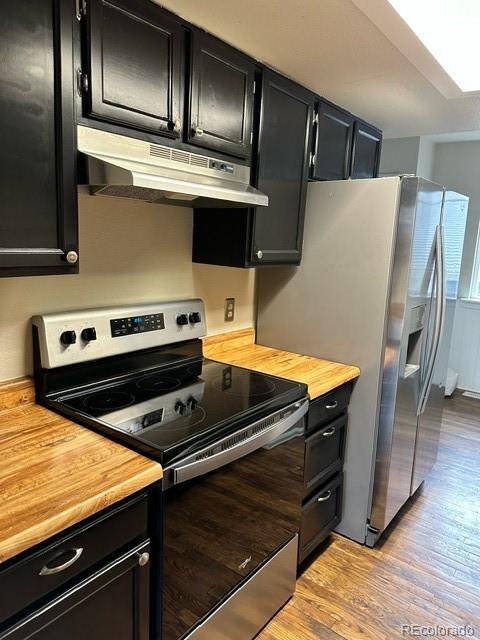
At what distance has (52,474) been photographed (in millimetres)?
1118

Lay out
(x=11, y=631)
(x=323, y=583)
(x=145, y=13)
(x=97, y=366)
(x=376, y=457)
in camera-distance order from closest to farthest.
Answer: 1. (x=11, y=631)
2. (x=145, y=13)
3. (x=97, y=366)
4. (x=323, y=583)
5. (x=376, y=457)

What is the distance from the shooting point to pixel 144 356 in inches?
73.9

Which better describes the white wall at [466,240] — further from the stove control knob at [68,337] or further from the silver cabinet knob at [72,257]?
the silver cabinet knob at [72,257]

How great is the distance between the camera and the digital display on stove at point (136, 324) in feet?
5.75

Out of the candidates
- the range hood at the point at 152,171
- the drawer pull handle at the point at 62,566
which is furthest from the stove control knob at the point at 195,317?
the drawer pull handle at the point at 62,566

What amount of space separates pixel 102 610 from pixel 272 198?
5.32 ft

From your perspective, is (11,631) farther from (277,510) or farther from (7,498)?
(277,510)

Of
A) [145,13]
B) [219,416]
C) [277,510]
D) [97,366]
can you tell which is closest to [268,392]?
[219,416]

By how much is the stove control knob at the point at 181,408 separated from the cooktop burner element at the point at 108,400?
0.52ft

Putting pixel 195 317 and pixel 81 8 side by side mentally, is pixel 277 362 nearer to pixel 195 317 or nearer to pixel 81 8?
pixel 195 317

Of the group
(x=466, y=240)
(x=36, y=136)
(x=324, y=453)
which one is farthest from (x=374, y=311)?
(x=466, y=240)

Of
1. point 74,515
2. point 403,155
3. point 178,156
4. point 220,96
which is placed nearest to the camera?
point 74,515

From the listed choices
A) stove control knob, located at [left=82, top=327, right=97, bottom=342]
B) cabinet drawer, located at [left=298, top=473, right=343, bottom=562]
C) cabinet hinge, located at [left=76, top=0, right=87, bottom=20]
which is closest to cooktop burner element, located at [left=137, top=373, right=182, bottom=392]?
stove control knob, located at [left=82, top=327, right=97, bottom=342]

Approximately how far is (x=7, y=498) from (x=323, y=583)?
1581mm
